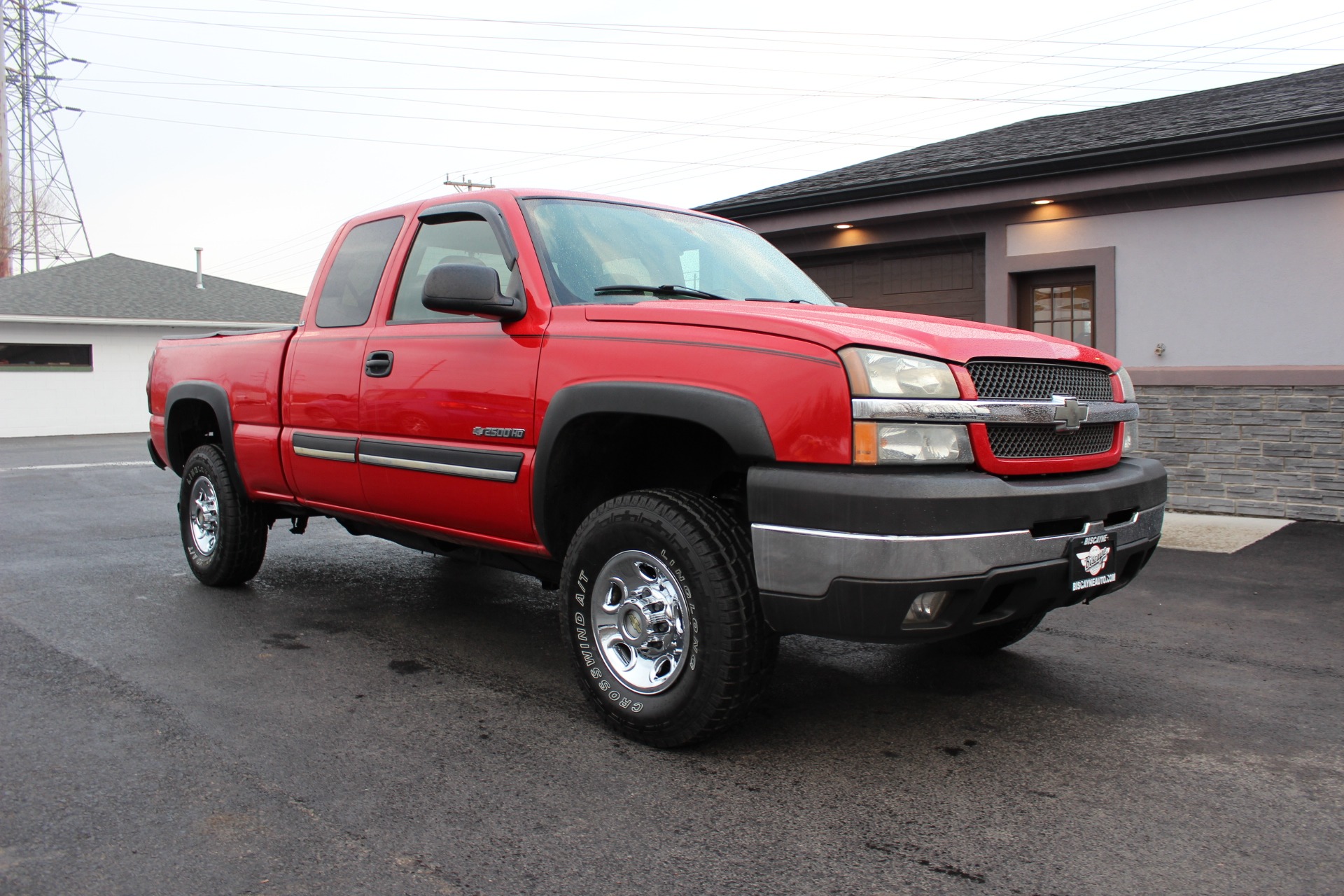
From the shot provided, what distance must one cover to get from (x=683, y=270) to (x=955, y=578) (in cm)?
198

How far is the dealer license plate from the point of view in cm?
337

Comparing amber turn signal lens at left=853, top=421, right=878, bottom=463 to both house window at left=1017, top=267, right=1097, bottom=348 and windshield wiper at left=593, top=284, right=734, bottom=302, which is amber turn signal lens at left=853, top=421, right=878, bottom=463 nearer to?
windshield wiper at left=593, top=284, right=734, bottom=302

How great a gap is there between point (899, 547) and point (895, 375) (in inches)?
20.7

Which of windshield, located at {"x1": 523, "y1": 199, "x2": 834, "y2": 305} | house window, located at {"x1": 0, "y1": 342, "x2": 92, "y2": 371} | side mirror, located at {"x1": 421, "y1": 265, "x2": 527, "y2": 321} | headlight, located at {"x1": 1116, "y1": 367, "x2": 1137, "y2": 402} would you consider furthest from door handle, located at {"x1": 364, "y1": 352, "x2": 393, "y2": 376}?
house window, located at {"x1": 0, "y1": 342, "x2": 92, "y2": 371}

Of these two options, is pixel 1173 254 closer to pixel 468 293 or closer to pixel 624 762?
pixel 468 293

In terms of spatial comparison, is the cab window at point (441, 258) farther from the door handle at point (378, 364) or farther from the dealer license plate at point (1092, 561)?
the dealer license plate at point (1092, 561)

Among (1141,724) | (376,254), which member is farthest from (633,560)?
(376,254)

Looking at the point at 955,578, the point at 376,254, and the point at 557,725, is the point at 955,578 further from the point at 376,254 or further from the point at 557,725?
the point at 376,254

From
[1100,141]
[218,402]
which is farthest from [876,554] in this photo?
[1100,141]

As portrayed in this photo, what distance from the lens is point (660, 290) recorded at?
13.7 ft

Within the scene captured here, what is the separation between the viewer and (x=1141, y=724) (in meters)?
3.91

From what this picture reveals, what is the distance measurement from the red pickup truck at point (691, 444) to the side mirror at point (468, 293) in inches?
0.4

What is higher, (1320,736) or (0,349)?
(0,349)

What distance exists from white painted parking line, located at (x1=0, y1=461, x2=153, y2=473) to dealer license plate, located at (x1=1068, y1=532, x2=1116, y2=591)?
15.2 metres
